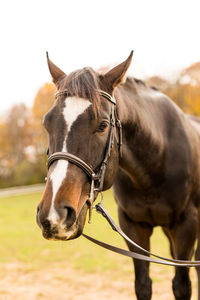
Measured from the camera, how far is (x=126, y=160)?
9.07ft

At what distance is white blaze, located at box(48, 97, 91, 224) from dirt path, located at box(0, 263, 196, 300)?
3.34 meters

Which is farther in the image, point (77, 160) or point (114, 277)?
point (114, 277)

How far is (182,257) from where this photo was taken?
313 centimetres

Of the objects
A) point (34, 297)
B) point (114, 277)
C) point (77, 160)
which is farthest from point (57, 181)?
point (114, 277)

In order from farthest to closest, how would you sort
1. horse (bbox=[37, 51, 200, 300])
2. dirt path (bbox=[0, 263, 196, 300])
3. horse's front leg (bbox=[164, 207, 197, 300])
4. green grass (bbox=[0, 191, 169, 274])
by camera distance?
green grass (bbox=[0, 191, 169, 274]) → dirt path (bbox=[0, 263, 196, 300]) → horse's front leg (bbox=[164, 207, 197, 300]) → horse (bbox=[37, 51, 200, 300])

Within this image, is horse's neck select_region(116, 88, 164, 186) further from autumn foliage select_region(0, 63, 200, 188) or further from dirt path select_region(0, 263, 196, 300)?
autumn foliage select_region(0, 63, 200, 188)

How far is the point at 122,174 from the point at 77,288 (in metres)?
2.77

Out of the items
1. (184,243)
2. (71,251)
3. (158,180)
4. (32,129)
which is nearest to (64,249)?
(71,251)

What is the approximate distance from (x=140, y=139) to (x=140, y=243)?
1.08m

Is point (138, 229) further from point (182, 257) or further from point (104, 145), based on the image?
point (104, 145)

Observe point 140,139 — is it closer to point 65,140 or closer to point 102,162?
point 102,162

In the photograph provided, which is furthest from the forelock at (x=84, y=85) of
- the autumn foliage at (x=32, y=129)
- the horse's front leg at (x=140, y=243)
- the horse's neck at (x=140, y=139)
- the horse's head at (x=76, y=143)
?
the autumn foliage at (x=32, y=129)

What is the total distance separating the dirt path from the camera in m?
4.91

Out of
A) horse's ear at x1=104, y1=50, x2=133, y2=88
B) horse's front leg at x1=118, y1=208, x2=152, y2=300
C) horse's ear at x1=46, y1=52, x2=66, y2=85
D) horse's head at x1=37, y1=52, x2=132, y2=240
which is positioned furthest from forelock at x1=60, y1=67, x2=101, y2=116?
horse's front leg at x1=118, y1=208, x2=152, y2=300
